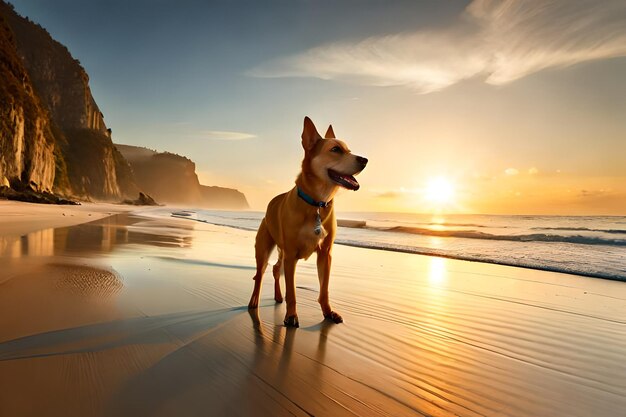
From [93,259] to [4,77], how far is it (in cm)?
4017

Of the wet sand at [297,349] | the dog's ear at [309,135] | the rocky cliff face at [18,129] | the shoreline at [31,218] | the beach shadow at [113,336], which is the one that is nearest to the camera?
the wet sand at [297,349]

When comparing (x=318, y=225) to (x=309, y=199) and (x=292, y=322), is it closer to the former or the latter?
(x=309, y=199)

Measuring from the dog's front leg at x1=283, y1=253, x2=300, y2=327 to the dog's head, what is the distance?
2.72 ft

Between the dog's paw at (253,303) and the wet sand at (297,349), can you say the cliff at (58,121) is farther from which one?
the dog's paw at (253,303)

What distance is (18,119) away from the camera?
3294cm

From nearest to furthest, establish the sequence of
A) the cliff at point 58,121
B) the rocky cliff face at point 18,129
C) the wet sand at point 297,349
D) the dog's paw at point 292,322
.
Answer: the wet sand at point 297,349, the dog's paw at point 292,322, the rocky cliff face at point 18,129, the cliff at point 58,121

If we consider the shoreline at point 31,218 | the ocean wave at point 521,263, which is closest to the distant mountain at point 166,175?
the shoreline at point 31,218

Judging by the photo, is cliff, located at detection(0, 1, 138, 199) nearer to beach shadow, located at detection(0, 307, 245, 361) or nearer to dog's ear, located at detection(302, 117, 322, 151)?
beach shadow, located at detection(0, 307, 245, 361)

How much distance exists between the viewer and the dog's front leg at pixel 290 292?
3021mm

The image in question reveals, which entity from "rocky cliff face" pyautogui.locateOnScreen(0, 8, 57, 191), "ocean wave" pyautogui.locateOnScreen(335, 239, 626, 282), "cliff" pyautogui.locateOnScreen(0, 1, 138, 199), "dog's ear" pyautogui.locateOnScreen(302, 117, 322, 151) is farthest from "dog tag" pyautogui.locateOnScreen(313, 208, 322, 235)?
"cliff" pyautogui.locateOnScreen(0, 1, 138, 199)

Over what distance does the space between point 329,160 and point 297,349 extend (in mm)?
1642

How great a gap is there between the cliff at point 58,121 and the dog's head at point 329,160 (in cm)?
4334

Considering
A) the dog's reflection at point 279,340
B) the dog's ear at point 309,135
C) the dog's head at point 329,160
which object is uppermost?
the dog's ear at point 309,135

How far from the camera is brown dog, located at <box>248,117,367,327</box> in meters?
3.09
